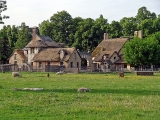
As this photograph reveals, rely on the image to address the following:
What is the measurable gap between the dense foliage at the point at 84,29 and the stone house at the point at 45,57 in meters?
9.91

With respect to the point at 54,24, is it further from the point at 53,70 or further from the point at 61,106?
the point at 61,106

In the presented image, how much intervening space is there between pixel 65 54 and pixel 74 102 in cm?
7443

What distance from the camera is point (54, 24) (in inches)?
5202

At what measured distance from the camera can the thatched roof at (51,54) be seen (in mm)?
93250

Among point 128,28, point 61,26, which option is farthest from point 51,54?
point 61,26

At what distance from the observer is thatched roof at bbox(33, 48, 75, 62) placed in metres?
93.2

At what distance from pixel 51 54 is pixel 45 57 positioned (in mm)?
1761

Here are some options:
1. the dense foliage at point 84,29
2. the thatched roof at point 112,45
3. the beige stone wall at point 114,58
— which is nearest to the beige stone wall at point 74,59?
the beige stone wall at point 114,58

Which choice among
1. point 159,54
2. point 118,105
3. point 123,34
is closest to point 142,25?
point 123,34

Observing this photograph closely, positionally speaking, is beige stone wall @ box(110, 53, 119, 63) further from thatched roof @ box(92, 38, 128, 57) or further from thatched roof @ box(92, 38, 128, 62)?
thatched roof @ box(92, 38, 128, 57)

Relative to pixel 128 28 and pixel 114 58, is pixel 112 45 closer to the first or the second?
pixel 114 58

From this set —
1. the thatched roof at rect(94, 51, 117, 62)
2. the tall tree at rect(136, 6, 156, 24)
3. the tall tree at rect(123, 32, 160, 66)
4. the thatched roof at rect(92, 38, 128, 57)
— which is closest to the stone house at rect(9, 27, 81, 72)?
the thatched roof at rect(94, 51, 117, 62)

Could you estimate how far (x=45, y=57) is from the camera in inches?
A: 3792

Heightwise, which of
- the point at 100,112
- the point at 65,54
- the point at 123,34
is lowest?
the point at 100,112
